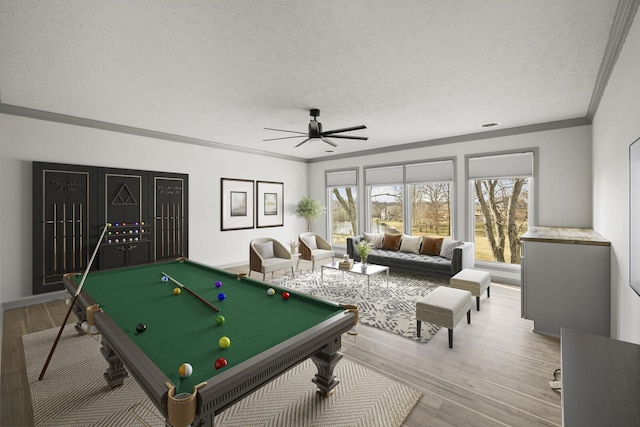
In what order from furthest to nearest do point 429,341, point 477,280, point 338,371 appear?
point 477,280 < point 429,341 < point 338,371

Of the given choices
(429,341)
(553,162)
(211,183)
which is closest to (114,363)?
(429,341)

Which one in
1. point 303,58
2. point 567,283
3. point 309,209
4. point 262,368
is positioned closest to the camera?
point 262,368

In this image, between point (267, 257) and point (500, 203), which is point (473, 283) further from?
point (267, 257)

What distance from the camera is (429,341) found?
3119mm

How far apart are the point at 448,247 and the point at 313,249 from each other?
277 centimetres

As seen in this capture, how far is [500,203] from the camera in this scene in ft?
18.3

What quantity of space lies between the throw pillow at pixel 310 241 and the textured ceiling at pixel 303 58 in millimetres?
2857

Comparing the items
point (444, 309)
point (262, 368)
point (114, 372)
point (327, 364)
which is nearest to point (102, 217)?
point (114, 372)

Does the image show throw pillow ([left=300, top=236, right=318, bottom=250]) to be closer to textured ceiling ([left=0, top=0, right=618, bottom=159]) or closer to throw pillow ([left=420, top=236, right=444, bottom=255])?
throw pillow ([left=420, top=236, right=444, bottom=255])

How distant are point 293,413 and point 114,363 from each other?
1485 mm

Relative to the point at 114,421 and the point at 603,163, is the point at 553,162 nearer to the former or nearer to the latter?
the point at 603,163

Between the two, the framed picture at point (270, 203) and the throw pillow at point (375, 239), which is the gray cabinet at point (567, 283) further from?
the framed picture at point (270, 203)

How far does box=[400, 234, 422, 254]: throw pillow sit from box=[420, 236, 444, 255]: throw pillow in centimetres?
11

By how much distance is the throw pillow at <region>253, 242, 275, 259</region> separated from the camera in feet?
18.4
